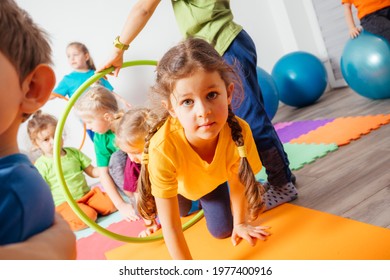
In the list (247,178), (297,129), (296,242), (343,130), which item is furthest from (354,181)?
(297,129)

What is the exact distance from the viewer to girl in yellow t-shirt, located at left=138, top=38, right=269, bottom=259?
1.15 m

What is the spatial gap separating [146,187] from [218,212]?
35cm

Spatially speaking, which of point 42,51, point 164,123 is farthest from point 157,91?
point 42,51

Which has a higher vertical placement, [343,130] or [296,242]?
[296,242]

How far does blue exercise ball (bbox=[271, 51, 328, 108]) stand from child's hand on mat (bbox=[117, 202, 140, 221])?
7.31ft

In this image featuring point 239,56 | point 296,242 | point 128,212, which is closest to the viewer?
point 296,242

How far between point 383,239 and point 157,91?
2.93ft

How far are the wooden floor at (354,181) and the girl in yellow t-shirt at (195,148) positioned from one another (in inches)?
13.8

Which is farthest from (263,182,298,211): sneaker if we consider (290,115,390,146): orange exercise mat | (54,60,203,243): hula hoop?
(290,115,390,146): orange exercise mat

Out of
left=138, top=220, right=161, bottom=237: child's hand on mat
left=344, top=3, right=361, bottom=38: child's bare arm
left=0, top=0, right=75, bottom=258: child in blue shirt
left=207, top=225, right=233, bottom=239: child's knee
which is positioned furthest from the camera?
left=344, top=3, right=361, bottom=38: child's bare arm

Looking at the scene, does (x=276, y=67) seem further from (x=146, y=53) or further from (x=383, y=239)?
(x=383, y=239)

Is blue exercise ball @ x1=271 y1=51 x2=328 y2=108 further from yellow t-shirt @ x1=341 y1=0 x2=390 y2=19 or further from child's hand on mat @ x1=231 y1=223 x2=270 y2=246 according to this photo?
child's hand on mat @ x1=231 y1=223 x2=270 y2=246

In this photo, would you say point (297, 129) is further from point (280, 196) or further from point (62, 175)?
point (62, 175)

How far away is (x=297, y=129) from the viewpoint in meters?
2.95
